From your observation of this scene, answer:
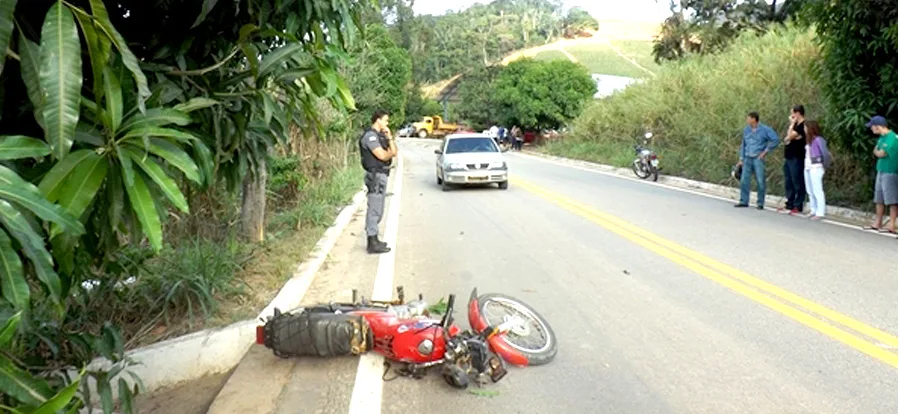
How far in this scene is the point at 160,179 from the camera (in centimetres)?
182

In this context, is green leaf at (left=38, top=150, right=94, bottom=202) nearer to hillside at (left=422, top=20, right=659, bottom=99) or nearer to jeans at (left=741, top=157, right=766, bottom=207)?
jeans at (left=741, top=157, right=766, bottom=207)

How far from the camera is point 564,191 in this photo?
53.1ft

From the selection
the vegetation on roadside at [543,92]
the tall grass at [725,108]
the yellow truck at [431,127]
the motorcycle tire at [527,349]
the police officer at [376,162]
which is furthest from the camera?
the yellow truck at [431,127]

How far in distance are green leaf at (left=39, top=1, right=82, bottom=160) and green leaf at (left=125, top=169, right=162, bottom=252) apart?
0.61 feet

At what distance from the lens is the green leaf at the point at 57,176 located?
1733 millimetres

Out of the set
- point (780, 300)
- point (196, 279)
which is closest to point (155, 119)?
A: point (196, 279)

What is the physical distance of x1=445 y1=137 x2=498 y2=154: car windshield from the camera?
18047 mm

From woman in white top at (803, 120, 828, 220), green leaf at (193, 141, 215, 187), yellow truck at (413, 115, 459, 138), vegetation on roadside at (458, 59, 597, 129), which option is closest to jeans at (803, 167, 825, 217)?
woman in white top at (803, 120, 828, 220)

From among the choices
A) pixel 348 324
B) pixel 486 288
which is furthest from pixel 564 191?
pixel 348 324

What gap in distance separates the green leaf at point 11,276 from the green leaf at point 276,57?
121 centimetres

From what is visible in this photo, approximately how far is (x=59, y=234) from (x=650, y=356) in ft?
13.3

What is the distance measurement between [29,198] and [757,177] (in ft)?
42.2

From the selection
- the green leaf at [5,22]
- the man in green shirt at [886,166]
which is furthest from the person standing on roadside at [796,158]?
the green leaf at [5,22]

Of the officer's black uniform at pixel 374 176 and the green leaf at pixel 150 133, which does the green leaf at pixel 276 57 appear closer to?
the green leaf at pixel 150 133
